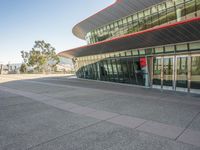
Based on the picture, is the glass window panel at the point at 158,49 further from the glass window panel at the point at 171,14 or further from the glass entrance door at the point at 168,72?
the glass window panel at the point at 171,14

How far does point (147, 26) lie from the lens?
59.5 ft

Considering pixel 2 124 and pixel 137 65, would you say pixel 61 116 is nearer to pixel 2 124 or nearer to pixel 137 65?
pixel 2 124

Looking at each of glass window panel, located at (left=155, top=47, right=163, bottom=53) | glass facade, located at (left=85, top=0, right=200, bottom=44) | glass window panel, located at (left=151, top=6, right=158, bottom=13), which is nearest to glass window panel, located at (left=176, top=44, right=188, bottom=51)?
glass window panel, located at (left=155, top=47, right=163, bottom=53)

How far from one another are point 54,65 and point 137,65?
169ft

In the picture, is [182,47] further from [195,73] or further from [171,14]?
[171,14]

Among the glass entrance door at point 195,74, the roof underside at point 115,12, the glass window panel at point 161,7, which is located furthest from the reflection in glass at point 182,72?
the roof underside at point 115,12

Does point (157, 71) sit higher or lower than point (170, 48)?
lower

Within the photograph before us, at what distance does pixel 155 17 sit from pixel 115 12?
5.73 meters

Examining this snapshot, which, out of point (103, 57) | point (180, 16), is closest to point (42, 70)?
point (103, 57)

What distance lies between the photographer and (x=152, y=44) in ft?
50.9

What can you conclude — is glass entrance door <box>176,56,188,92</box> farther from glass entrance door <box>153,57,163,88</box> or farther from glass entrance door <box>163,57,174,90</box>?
glass entrance door <box>153,57,163,88</box>

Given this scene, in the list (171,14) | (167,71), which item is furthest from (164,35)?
(171,14)

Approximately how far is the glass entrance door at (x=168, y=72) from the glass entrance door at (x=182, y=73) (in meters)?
0.56

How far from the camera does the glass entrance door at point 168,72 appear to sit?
14.6 metres
